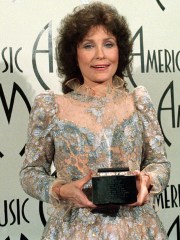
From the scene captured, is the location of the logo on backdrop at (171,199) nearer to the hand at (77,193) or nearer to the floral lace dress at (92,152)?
the floral lace dress at (92,152)

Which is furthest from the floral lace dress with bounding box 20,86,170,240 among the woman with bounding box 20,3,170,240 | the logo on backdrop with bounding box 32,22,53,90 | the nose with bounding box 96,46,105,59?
the logo on backdrop with bounding box 32,22,53,90

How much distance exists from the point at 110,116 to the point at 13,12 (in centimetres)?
70

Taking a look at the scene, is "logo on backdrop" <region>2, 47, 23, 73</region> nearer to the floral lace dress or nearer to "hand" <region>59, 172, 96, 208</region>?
the floral lace dress

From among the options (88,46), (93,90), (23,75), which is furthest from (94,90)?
(23,75)

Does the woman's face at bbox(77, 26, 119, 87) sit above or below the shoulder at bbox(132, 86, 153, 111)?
above

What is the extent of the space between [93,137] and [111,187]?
0.20 metres

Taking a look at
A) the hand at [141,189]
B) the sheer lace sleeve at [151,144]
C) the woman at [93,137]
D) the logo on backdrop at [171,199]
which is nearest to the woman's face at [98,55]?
the woman at [93,137]

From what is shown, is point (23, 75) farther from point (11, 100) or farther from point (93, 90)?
point (93, 90)

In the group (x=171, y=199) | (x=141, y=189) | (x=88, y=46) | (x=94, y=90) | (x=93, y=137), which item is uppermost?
(x=88, y=46)

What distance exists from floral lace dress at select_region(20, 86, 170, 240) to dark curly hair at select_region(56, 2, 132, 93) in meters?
0.09

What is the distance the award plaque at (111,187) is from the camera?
3.84 feet

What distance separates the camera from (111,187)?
46.2 inches

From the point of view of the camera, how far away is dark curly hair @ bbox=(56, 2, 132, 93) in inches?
55.3

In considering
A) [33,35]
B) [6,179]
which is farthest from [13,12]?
[6,179]
